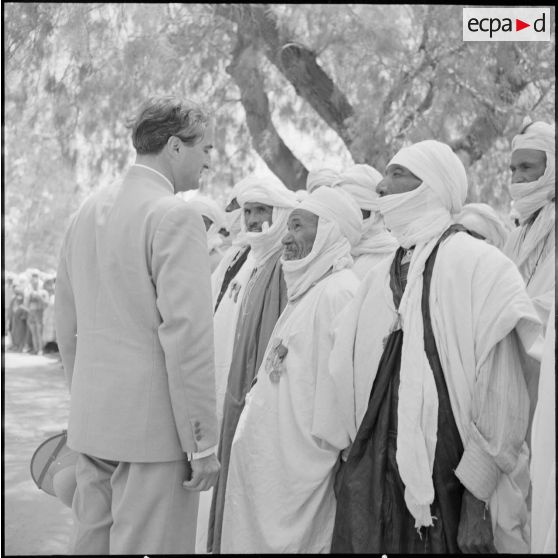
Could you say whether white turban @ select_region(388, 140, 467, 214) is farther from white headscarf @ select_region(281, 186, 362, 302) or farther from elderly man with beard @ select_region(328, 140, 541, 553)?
white headscarf @ select_region(281, 186, 362, 302)

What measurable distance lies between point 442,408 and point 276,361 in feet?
3.42

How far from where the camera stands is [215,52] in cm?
1209

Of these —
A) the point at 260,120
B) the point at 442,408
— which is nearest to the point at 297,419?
the point at 442,408

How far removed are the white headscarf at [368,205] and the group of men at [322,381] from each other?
813mm

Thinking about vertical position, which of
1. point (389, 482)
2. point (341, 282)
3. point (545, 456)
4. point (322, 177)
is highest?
point (322, 177)

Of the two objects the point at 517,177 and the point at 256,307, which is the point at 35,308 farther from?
the point at 517,177

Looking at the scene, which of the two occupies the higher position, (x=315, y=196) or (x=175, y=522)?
(x=315, y=196)

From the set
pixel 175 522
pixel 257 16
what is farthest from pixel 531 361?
pixel 257 16

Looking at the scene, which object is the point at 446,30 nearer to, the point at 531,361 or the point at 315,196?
the point at 315,196

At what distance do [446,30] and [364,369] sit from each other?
6916mm

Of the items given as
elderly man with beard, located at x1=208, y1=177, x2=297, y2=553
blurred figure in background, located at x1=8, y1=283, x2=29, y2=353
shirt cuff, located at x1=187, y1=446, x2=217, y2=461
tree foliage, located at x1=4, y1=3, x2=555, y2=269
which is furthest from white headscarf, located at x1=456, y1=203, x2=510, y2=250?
blurred figure in background, located at x1=8, y1=283, x2=29, y2=353

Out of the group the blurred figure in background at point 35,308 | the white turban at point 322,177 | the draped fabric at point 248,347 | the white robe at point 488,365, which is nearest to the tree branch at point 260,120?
the white turban at point 322,177

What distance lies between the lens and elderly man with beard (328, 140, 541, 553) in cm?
328

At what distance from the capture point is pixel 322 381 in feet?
13.0
